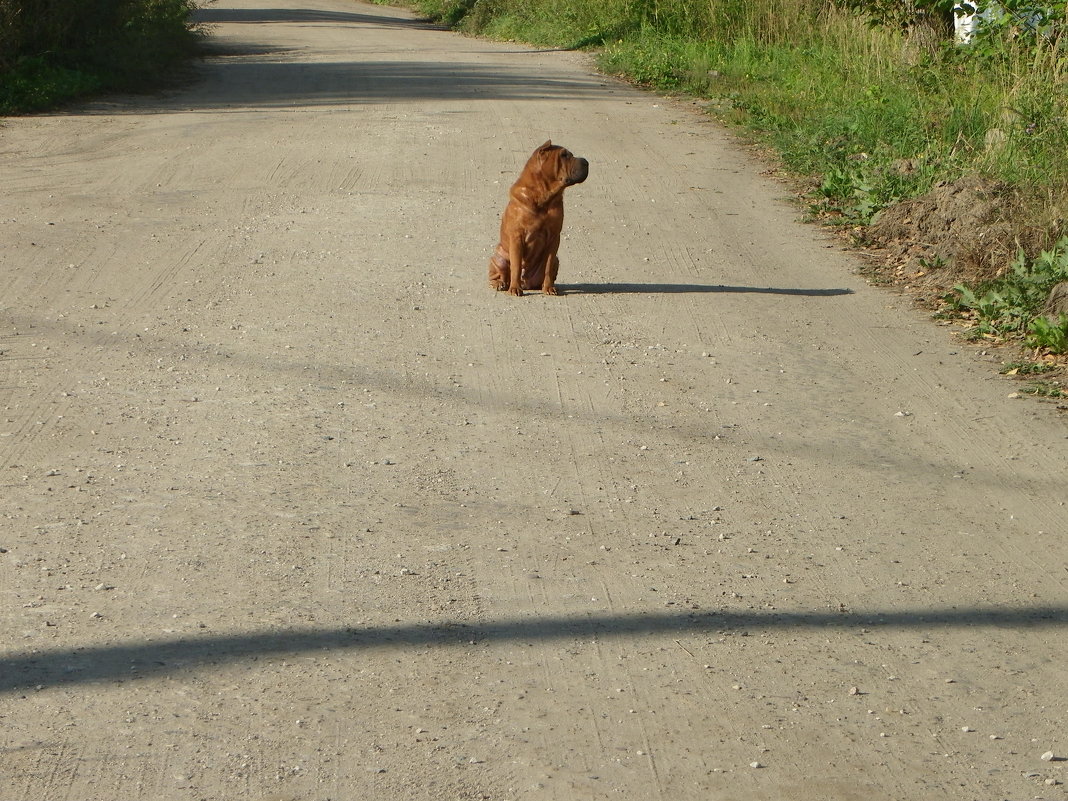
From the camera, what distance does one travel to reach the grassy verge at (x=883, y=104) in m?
9.05

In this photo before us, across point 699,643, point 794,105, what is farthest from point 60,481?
point 794,105

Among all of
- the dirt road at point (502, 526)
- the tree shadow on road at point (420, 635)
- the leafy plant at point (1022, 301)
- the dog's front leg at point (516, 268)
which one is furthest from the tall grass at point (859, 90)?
the tree shadow on road at point (420, 635)

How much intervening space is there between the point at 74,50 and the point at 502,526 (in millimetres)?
14326

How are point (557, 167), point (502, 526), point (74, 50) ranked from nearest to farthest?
point (502, 526) → point (557, 167) → point (74, 50)

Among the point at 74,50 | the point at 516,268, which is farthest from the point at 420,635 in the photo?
the point at 74,50

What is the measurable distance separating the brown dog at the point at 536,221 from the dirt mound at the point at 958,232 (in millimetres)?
2722

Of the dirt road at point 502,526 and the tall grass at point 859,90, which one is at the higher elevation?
the tall grass at point 859,90

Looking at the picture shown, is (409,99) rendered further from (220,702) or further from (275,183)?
(220,702)

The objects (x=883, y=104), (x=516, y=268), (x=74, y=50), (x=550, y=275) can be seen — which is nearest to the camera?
(x=516, y=268)

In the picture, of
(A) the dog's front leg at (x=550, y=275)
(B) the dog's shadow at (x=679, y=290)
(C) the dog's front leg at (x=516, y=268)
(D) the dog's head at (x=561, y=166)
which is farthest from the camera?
(B) the dog's shadow at (x=679, y=290)

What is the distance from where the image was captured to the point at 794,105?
584 inches

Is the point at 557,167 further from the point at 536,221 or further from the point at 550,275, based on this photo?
the point at 550,275

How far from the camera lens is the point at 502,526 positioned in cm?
488

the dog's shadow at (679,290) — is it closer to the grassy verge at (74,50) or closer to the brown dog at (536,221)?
the brown dog at (536,221)
